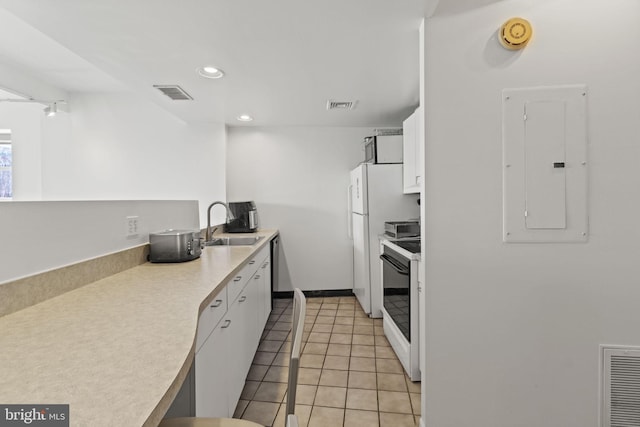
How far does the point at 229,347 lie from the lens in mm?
1627

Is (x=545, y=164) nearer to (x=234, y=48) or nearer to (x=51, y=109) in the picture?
(x=234, y=48)

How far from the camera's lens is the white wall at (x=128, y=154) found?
3.61 m

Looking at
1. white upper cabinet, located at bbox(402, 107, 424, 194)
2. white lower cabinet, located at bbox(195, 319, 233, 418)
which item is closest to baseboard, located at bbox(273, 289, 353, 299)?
white upper cabinet, located at bbox(402, 107, 424, 194)

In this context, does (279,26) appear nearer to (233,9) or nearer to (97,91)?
(233,9)

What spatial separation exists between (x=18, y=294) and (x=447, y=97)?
1949 mm

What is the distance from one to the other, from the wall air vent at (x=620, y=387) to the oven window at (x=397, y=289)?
1.01 m

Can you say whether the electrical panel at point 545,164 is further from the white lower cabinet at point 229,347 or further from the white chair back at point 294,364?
the white lower cabinet at point 229,347

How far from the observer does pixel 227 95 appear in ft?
9.34

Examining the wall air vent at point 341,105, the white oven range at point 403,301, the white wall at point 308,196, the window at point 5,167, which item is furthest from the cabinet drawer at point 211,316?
the window at point 5,167

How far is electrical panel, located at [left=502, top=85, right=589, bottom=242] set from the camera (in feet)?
5.01

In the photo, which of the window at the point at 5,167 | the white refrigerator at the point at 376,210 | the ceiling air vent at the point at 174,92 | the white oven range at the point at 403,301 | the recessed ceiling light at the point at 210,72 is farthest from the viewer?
the window at the point at 5,167

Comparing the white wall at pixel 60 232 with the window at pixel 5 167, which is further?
the window at pixel 5 167

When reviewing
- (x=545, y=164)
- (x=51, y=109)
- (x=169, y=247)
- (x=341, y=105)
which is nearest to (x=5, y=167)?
(x=51, y=109)

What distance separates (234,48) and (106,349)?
5.87 feet
